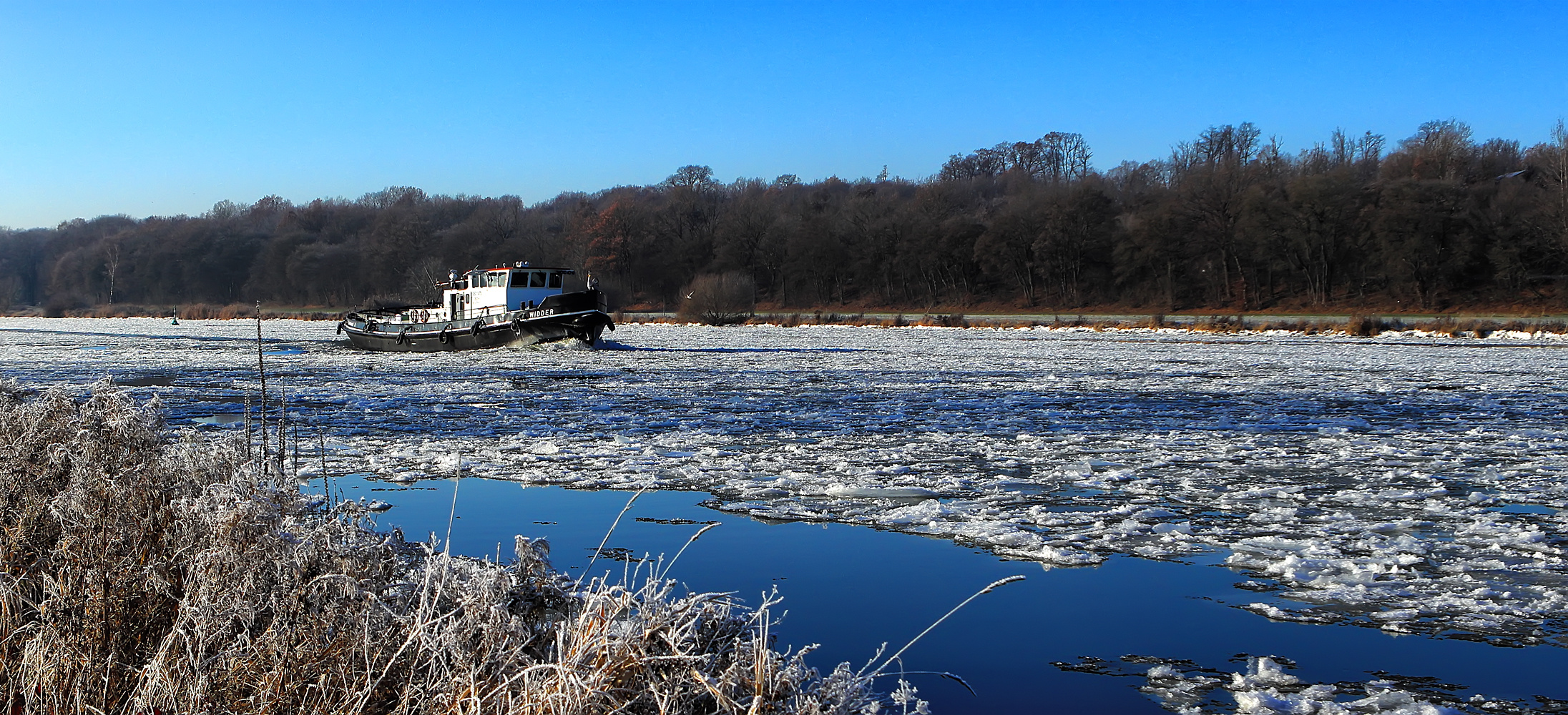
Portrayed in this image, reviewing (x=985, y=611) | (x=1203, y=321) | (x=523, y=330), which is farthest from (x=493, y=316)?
(x=985, y=611)

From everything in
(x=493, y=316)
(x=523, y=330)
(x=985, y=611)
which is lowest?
(x=985, y=611)

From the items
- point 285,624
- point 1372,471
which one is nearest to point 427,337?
point 1372,471

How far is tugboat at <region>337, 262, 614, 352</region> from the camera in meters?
33.5

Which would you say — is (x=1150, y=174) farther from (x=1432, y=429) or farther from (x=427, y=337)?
(x=1432, y=429)

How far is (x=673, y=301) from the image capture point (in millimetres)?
92750

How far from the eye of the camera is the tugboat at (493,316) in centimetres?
3350

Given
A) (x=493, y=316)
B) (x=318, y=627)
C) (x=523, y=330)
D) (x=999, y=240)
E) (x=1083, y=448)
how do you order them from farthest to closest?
(x=999, y=240) → (x=493, y=316) → (x=523, y=330) → (x=1083, y=448) → (x=318, y=627)

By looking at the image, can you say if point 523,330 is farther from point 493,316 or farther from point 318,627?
point 318,627

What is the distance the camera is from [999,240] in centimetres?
7912

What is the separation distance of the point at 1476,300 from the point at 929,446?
57599mm

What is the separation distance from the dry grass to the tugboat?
2811 cm

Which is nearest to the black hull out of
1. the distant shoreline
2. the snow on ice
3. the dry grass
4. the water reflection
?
the snow on ice

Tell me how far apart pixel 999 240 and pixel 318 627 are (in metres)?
77.6

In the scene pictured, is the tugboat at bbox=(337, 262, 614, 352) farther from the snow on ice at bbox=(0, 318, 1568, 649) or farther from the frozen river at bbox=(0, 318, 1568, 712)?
the frozen river at bbox=(0, 318, 1568, 712)
